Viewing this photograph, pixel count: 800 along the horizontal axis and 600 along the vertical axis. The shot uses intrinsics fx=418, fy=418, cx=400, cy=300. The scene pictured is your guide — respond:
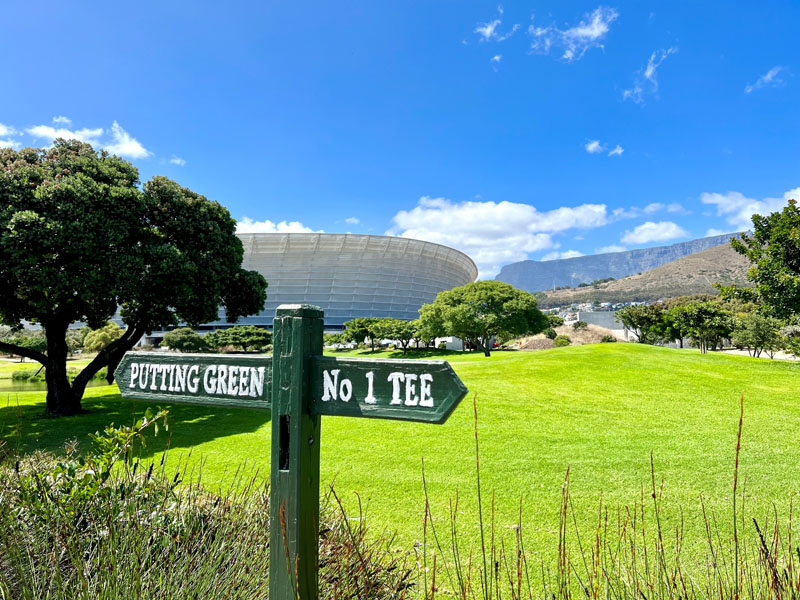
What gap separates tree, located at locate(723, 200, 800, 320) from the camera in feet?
40.9

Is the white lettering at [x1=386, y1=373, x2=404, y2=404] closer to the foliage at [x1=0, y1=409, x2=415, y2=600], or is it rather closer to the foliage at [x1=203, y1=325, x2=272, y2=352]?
the foliage at [x1=0, y1=409, x2=415, y2=600]

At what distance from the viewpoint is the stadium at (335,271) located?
56125 mm

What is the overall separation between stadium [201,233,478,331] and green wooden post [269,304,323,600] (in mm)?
54172

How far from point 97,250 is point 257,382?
28.3 feet

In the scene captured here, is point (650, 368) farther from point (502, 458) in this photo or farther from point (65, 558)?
point (65, 558)

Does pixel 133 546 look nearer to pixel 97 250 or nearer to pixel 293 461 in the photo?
pixel 293 461

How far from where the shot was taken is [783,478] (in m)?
4.57

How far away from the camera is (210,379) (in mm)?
1832

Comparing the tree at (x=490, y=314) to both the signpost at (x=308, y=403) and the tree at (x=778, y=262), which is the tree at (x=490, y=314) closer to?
the tree at (x=778, y=262)

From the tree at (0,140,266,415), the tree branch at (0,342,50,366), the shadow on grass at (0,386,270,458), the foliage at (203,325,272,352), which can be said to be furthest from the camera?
the foliage at (203,325,272,352)

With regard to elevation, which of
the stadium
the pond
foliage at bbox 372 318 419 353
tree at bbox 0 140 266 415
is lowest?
the pond

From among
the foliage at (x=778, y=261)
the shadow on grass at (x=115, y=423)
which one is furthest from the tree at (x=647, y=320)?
the shadow on grass at (x=115, y=423)

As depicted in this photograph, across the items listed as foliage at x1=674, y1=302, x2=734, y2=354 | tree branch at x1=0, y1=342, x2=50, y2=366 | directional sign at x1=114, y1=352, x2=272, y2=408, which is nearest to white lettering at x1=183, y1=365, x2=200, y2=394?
directional sign at x1=114, y1=352, x2=272, y2=408

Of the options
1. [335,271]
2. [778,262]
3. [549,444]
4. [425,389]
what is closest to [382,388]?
[425,389]
